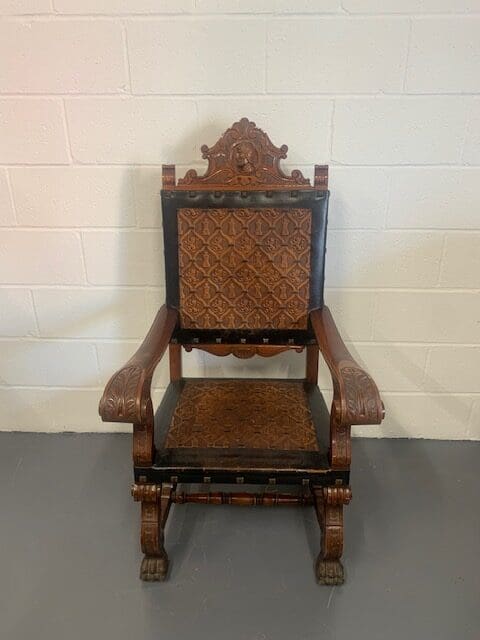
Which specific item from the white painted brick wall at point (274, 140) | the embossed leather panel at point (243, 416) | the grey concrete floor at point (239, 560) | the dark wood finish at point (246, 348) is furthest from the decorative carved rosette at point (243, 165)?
the grey concrete floor at point (239, 560)

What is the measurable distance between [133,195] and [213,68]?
49cm

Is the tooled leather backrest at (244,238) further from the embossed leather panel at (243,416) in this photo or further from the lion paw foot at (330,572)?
the lion paw foot at (330,572)

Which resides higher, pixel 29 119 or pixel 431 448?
pixel 29 119

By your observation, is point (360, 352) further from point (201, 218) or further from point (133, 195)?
point (133, 195)

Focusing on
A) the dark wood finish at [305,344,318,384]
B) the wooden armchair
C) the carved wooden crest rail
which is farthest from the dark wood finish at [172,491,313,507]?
the carved wooden crest rail

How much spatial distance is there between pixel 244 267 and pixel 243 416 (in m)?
0.47

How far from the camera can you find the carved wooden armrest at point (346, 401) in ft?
3.95

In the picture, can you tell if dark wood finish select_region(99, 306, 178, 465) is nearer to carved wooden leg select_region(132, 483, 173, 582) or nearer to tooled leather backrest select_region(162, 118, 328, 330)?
carved wooden leg select_region(132, 483, 173, 582)

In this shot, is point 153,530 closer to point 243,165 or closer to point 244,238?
point 244,238

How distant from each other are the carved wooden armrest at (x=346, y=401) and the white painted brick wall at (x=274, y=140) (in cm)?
56

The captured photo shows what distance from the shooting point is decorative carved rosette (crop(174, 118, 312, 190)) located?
1504 millimetres

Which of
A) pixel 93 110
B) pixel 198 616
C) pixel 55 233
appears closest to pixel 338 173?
pixel 93 110

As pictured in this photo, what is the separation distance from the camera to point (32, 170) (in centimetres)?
171

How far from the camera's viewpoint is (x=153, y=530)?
4.58ft
